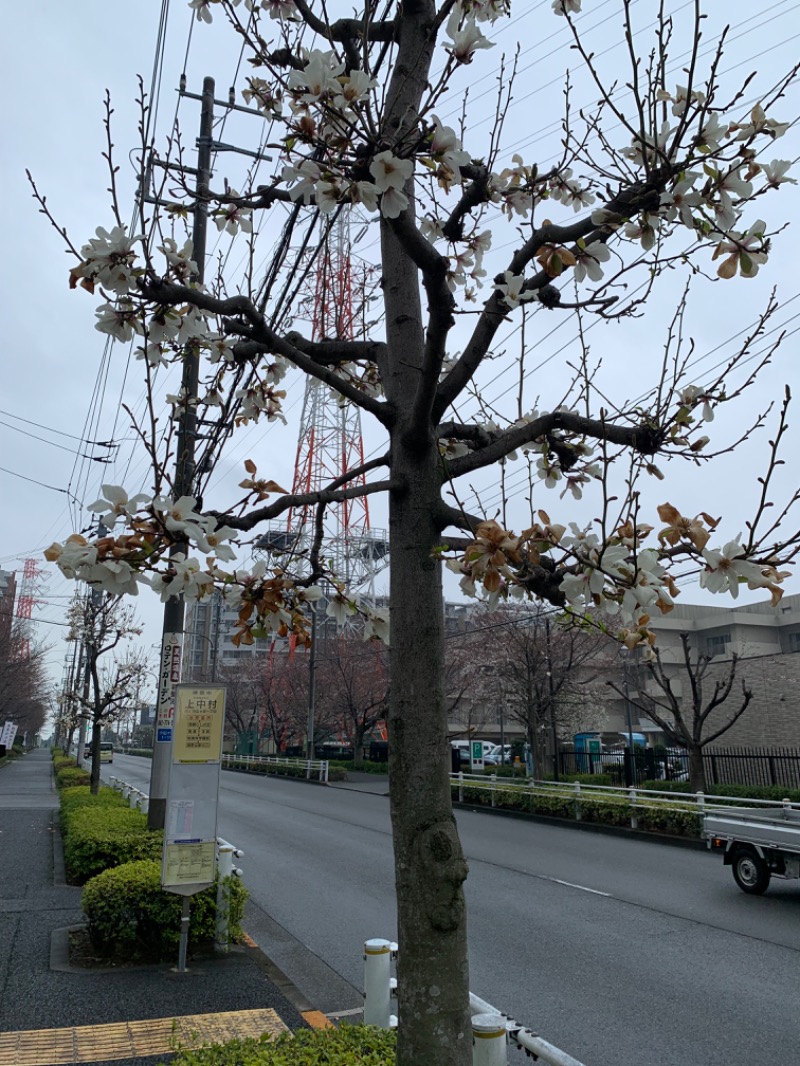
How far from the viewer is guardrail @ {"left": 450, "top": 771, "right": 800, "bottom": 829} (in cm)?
1656

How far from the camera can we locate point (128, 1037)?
5.09m

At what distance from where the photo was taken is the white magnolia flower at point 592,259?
3.09 metres

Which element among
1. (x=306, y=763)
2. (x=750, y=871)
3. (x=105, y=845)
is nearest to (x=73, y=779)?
(x=105, y=845)

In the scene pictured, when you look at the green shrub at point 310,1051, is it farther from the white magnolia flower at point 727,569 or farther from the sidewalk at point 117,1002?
the white magnolia flower at point 727,569

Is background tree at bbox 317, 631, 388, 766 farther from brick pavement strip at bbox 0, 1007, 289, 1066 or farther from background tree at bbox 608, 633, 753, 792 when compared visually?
brick pavement strip at bbox 0, 1007, 289, 1066

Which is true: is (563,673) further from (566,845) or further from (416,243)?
(416,243)

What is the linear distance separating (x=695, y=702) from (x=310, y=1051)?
17.1 meters

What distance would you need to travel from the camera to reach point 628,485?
8.90 ft

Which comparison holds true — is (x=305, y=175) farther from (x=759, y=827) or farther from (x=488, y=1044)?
(x=759, y=827)

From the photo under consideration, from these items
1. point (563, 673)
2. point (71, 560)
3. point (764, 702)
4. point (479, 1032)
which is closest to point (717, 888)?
point (479, 1032)

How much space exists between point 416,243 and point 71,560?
1.48m

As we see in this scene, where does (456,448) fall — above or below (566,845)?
above

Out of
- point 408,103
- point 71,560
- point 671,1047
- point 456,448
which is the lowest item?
point 671,1047

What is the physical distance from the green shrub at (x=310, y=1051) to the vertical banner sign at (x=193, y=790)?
2.79 meters
